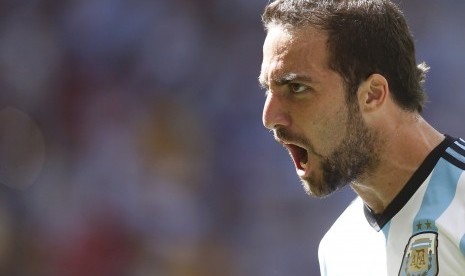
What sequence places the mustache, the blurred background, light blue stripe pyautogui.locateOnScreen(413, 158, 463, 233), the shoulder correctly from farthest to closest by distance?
1. the blurred background
2. the shoulder
3. the mustache
4. light blue stripe pyautogui.locateOnScreen(413, 158, 463, 233)

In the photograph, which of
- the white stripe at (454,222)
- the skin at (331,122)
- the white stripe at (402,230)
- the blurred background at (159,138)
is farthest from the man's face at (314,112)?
the blurred background at (159,138)

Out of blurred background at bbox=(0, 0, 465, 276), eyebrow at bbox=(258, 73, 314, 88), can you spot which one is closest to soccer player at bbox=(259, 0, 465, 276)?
eyebrow at bbox=(258, 73, 314, 88)

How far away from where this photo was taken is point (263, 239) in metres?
6.01

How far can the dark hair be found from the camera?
2609 millimetres

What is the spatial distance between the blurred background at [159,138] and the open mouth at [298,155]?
3.32 m

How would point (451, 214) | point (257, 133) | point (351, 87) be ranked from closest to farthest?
point (451, 214) → point (351, 87) → point (257, 133)

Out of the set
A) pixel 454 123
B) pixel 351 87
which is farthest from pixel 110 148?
pixel 351 87

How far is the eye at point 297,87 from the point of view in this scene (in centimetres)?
256

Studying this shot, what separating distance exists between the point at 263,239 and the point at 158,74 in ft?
5.12

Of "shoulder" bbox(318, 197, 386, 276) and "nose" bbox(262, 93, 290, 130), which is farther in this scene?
"shoulder" bbox(318, 197, 386, 276)

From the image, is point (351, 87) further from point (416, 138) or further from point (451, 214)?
point (451, 214)

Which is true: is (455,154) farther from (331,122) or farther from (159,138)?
(159,138)

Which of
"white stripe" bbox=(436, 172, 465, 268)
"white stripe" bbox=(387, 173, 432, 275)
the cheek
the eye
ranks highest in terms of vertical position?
the eye

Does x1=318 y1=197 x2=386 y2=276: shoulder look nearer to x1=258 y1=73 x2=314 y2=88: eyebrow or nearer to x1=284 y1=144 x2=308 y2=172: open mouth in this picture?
x1=284 y1=144 x2=308 y2=172: open mouth
